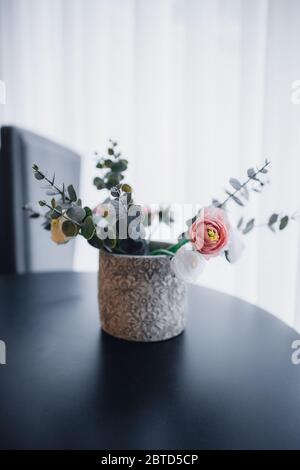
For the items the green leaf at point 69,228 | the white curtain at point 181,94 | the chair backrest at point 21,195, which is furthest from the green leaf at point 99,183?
the white curtain at point 181,94

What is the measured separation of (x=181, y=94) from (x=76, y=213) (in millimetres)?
829

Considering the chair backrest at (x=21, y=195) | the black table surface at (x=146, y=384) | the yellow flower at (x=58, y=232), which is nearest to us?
the black table surface at (x=146, y=384)

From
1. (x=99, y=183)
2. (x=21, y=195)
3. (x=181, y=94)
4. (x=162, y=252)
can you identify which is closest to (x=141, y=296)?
(x=162, y=252)

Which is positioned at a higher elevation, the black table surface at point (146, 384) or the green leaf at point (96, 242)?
the green leaf at point (96, 242)

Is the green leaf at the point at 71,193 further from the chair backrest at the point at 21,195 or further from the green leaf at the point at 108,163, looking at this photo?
the chair backrest at the point at 21,195

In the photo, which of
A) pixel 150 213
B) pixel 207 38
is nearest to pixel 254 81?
pixel 207 38

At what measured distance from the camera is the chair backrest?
956mm

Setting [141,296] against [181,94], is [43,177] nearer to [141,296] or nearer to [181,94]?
[141,296]

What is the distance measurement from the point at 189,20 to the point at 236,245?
904 mm

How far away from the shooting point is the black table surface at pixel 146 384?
0.36 meters

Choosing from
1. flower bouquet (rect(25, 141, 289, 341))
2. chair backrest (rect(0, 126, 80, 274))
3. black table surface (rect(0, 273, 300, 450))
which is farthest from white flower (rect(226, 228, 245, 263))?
chair backrest (rect(0, 126, 80, 274))

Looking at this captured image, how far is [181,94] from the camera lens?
3.73 feet

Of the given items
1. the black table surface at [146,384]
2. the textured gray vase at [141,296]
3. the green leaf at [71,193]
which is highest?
the green leaf at [71,193]

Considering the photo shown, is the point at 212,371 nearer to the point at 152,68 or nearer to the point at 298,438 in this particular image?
the point at 298,438
